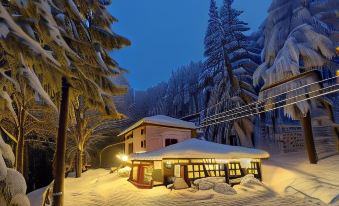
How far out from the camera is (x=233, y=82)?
1084 inches

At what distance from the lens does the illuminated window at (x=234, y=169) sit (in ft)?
67.9

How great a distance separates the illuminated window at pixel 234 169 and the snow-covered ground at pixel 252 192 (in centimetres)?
189

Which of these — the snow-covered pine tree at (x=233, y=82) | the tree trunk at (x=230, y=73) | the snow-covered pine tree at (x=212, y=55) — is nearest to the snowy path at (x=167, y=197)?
the snow-covered pine tree at (x=233, y=82)

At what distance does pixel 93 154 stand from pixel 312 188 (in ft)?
107

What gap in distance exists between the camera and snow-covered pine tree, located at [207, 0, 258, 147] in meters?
26.9

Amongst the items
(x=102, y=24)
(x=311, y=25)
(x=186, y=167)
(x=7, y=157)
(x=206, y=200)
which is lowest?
(x=206, y=200)

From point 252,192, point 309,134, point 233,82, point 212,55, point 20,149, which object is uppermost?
point 212,55

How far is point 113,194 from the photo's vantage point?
1752 cm

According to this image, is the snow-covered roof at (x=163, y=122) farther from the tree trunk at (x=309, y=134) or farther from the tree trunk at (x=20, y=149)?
the tree trunk at (x=309, y=134)

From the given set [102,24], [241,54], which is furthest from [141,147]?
[102,24]

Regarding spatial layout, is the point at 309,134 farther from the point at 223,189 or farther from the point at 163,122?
the point at 163,122

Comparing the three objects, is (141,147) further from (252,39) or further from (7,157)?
(7,157)

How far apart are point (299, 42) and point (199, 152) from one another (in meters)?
11.4

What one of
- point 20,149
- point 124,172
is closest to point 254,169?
point 124,172
